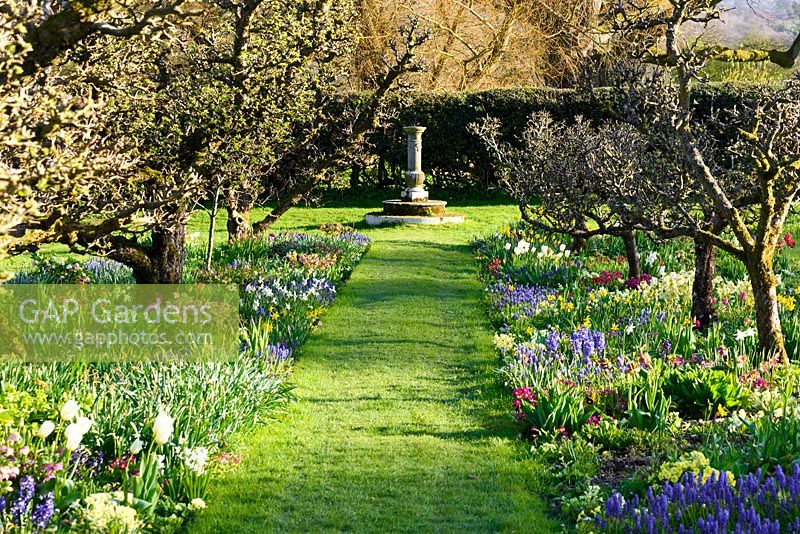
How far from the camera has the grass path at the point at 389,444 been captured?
4.70m

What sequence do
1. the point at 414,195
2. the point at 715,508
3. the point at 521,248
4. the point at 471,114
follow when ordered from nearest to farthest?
the point at 715,508 < the point at 521,248 < the point at 414,195 < the point at 471,114

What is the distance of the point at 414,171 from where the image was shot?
19.2 m

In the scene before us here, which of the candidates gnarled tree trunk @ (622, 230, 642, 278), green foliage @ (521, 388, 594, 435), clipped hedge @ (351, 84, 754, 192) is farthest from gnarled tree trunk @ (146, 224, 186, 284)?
clipped hedge @ (351, 84, 754, 192)

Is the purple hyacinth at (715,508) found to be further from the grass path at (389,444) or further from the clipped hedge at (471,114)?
the clipped hedge at (471,114)

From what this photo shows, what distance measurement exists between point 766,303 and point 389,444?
3147 mm

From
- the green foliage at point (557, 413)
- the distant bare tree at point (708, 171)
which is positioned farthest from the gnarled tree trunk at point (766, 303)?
the green foliage at point (557, 413)

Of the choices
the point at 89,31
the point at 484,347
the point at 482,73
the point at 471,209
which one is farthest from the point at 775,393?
the point at 482,73

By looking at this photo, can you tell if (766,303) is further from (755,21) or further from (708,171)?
(755,21)

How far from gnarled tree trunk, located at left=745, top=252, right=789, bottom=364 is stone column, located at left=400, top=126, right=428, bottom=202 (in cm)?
1243

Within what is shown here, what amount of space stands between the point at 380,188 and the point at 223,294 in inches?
517

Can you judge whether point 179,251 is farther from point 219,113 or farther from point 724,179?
point 724,179

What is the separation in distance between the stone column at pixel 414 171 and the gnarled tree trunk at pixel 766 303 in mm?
12429

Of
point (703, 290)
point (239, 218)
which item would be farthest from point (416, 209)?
point (703, 290)

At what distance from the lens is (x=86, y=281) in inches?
406
